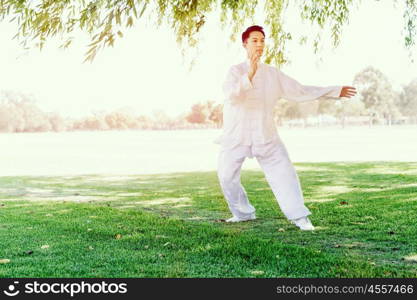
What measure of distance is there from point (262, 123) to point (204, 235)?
4.26 ft

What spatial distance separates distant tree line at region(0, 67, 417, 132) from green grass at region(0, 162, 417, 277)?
41344mm

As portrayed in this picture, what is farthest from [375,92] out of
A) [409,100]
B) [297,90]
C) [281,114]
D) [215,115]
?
[297,90]

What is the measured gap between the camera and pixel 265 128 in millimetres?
5703

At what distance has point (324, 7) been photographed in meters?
7.74

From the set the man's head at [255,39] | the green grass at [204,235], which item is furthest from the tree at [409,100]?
the man's head at [255,39]

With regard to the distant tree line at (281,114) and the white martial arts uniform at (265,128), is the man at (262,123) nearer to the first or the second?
the white martial arts uniform at (265,128)

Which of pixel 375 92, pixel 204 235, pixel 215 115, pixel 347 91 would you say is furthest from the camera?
pixel 375 92

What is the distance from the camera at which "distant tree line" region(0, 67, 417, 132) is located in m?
58.4

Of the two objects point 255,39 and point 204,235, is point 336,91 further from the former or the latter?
point 204,235

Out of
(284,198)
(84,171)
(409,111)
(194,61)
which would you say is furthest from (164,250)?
(409,111)

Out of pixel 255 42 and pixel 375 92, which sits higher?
pixel 375 92

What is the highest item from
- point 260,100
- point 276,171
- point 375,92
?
point 375,92

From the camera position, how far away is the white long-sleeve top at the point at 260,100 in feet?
18.6

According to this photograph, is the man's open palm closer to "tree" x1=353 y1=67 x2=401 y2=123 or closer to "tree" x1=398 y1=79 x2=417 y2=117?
"tree" x1=353 y1=67 x2=401 y2=123
